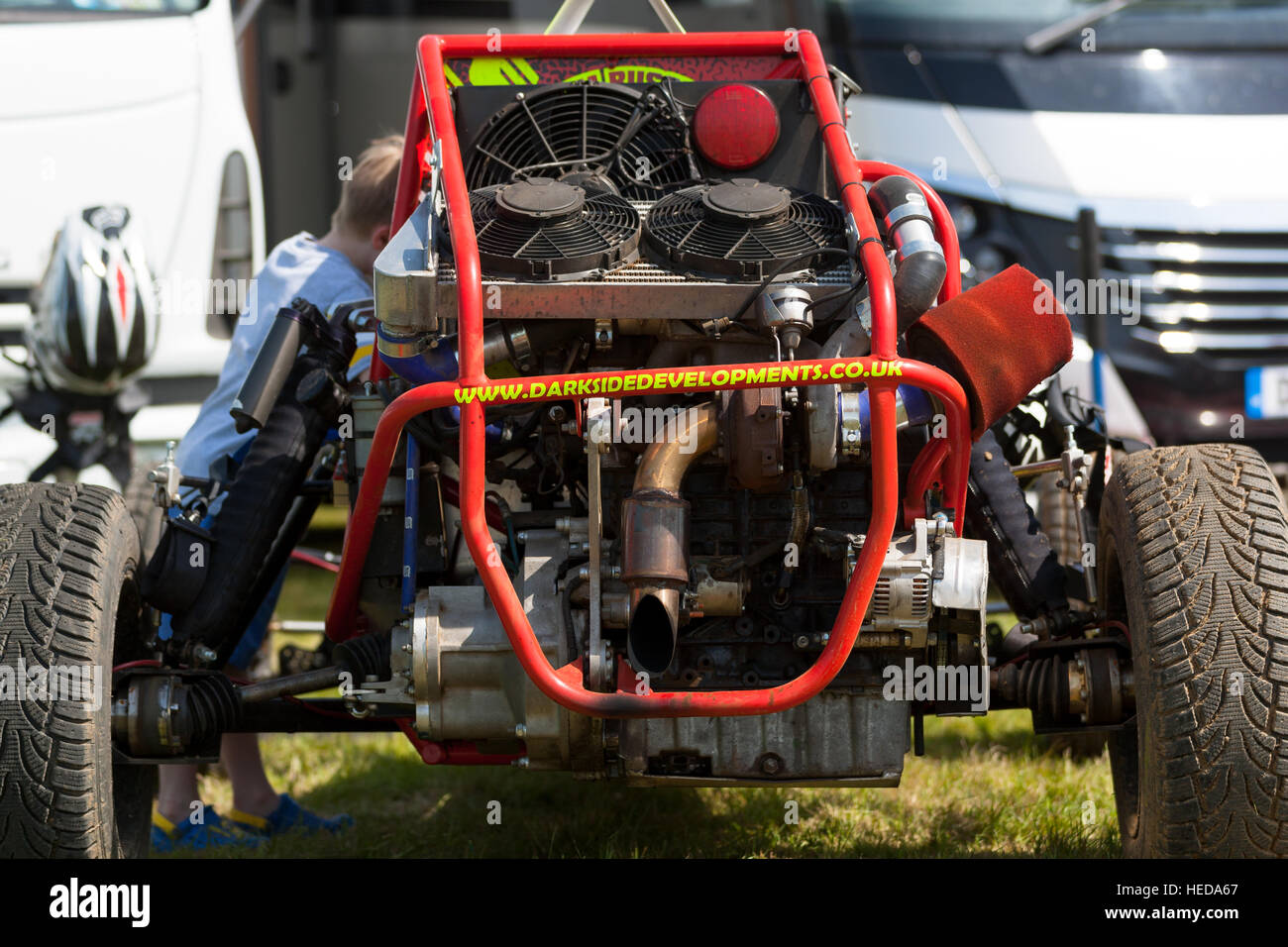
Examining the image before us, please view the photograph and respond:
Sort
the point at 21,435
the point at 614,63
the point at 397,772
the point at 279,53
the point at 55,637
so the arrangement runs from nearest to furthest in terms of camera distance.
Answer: the point at 55,637 → the point at 614,63 → the point at 397,772 → the point at 21,435 → the point at 279,53

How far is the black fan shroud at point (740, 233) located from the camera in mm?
3209

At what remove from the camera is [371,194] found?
A: 4.78 m

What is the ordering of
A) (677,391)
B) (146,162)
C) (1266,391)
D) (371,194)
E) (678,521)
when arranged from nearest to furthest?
(677,391), (678,521), (371,194), (146,162), (1266,391)

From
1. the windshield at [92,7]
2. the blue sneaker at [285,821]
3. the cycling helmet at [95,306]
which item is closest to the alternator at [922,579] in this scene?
the blue sneaker at [285,821]

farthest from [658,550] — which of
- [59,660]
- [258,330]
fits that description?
[258,330]

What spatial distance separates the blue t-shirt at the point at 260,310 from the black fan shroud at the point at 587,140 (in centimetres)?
94

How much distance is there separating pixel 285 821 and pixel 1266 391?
4.57 metres

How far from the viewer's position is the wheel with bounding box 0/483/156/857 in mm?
3039

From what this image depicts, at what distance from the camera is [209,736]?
3.50 metres

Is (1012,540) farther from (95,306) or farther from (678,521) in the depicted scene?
(95,306)

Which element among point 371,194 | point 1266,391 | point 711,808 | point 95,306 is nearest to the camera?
point 711,808

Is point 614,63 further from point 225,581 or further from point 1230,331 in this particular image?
point 1230,331
